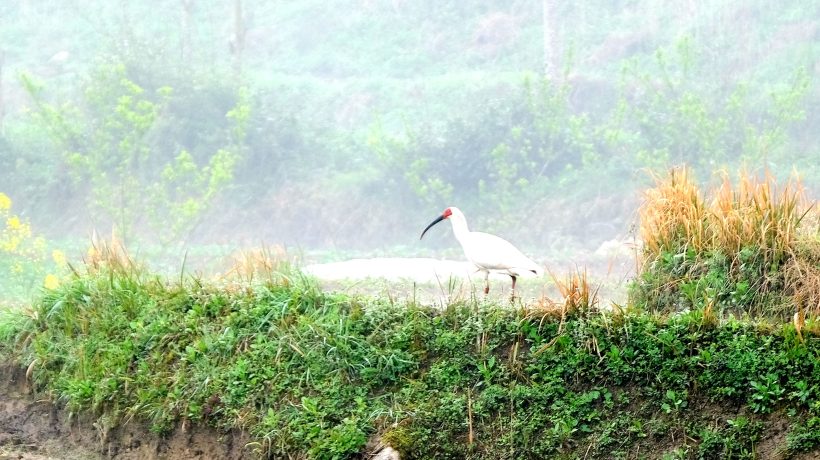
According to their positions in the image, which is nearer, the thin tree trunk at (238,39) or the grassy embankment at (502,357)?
the grassy embankment at (502,357)

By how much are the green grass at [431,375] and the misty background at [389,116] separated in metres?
8.33

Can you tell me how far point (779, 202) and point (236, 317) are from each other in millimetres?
3344

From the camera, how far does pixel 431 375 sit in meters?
5.16

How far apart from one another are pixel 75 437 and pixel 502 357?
276 cm

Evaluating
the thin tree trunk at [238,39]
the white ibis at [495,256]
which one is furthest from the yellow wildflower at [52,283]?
the thin tree trunk at [238,39]

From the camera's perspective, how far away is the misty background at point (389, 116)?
14.9 m

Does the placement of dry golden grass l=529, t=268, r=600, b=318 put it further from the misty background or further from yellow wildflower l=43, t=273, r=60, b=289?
the misty background

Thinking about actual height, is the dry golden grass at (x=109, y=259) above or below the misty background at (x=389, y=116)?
below

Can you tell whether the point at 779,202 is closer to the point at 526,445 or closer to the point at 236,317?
the point at 526,445

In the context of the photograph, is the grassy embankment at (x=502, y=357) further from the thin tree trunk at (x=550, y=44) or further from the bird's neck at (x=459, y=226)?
the thin tree trunk at (x=550, y=44)

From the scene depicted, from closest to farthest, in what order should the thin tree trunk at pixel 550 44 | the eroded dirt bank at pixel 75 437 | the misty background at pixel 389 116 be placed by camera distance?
1. the eroded dirt bank at pixel 75 437
2. the misty background at pixel 389 116
3. the thin tree trunk at pixel 550 44

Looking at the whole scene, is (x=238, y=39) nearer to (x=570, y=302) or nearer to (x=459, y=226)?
(x=459, y=226)

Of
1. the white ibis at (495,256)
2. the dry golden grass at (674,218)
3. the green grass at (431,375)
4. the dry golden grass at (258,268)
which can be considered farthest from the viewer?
the dry golden grass at (258,268)

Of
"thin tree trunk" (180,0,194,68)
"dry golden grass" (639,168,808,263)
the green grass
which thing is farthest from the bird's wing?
"thin tree trunk" (180,0,194,68)
